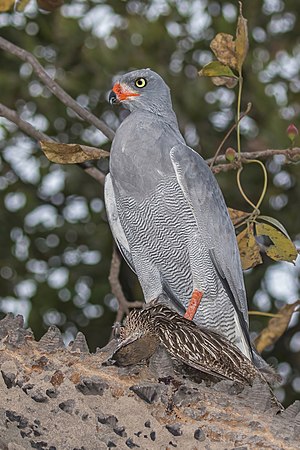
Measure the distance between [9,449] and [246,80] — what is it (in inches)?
142

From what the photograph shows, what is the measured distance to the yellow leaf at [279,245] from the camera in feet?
10.6

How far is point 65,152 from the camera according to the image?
3291 millimetres

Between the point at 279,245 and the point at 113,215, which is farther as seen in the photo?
the point at 113,215

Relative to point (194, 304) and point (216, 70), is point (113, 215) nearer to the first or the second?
point (194, 304)

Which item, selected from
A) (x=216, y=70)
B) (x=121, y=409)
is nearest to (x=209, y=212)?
(x=216, y=70)

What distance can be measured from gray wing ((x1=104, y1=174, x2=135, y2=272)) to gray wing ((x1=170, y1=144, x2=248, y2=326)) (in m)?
0.33

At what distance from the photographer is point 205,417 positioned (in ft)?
6.31

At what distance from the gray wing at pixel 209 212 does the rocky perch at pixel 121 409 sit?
168 cm

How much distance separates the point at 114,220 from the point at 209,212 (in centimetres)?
45

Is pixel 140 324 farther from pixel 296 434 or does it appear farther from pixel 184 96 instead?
pixel 184 96

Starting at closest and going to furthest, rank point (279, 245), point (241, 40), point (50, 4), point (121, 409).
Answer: point (121, 409) < point (279, 245) < point (241, 40) < point (50, 4)

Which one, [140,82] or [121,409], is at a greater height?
[121,409]

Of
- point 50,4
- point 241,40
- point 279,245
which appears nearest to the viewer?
point 279,245

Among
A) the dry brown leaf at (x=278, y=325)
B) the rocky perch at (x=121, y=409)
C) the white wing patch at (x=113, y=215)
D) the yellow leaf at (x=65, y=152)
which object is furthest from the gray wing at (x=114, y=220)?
the rocky perch at (x=121, y=409)
